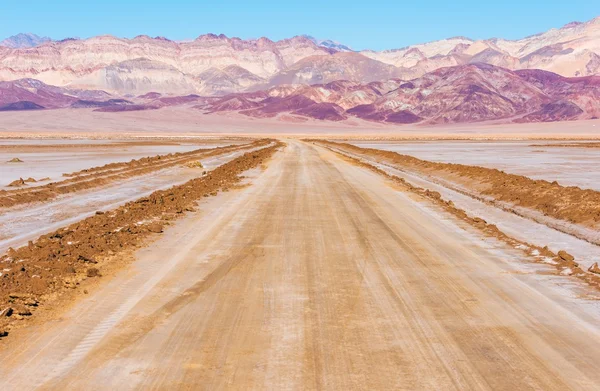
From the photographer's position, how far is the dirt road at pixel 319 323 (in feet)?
20.0

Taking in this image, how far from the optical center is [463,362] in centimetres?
643

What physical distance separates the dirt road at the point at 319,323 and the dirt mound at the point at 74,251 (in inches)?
26.8

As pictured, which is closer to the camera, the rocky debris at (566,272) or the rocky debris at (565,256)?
the rocky debris at (566,272)

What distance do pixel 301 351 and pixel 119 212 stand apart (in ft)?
42.0

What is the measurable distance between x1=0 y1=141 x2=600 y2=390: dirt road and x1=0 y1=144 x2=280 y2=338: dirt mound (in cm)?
68

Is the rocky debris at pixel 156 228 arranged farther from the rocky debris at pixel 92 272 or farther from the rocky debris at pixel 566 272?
the rocky debris at pixel 566 272

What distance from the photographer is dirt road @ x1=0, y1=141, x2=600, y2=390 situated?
6.09 meters

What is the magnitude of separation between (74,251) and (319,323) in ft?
20.6

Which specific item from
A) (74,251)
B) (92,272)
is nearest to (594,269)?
(92,272)

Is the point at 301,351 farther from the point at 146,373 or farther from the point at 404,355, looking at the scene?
the point at 146,373

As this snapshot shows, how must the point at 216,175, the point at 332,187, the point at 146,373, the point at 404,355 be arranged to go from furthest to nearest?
the point at 216,175 < the point at 332,187 < the point at 404,355 < the point at 146,373

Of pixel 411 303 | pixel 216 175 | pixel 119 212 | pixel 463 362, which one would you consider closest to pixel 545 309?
pixel 411 303

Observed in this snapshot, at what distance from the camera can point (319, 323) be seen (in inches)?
300

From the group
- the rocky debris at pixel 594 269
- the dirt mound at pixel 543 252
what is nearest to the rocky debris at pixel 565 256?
the dirt mound at pixel 543 252
